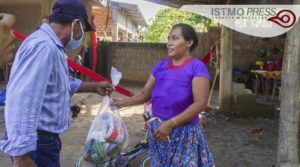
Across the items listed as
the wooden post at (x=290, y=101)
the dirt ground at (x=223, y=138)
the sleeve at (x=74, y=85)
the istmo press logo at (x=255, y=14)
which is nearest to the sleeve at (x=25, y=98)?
the sleeve at (x=74, y=85)

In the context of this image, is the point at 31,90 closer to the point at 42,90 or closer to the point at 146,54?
the point at 42,90

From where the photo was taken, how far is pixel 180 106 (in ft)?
5.37

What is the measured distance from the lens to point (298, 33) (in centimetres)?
264

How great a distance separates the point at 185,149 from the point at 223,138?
3.07 metres

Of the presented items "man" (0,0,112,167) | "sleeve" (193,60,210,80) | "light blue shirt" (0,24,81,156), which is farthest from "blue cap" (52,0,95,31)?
"sleeve" (193,60,210,80)

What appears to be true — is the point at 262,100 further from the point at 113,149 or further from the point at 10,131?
the point at 10,131

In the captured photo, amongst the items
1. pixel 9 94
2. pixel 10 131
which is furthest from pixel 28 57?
pixel 10 131

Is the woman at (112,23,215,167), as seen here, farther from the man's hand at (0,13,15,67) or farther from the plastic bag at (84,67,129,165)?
the man's hand at (0,13,15,67)

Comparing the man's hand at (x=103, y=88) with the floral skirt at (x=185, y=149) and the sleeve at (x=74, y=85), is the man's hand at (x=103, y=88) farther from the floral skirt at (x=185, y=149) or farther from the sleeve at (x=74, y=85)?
the floral skirt at (x=185, y=149)

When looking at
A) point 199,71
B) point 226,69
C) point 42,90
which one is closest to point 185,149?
point 199,71

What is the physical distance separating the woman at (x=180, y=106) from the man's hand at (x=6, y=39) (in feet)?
3.25

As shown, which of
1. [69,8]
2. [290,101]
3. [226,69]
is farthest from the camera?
[226,69]

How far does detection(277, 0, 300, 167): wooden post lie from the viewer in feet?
8.72

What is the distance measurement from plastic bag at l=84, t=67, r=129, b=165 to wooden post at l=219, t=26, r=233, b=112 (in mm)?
4458
